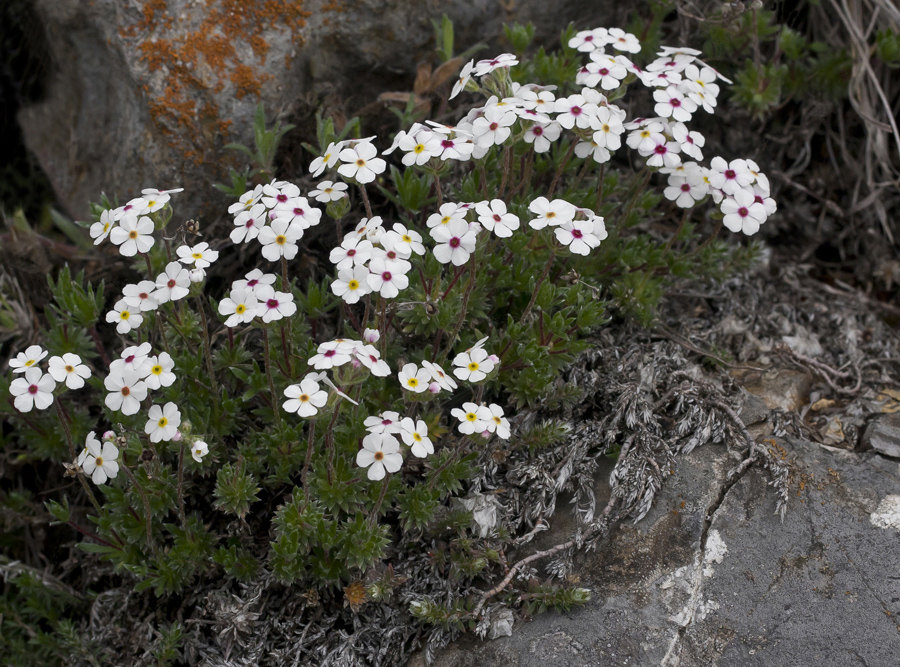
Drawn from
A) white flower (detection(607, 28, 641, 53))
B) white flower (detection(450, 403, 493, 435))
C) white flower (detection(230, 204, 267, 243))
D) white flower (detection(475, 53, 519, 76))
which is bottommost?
white flower (detection(450, 403, 493, 435))

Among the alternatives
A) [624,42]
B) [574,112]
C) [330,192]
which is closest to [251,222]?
[330,192]

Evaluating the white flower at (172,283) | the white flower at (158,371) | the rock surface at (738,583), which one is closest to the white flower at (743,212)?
the rock surface at (738,583)

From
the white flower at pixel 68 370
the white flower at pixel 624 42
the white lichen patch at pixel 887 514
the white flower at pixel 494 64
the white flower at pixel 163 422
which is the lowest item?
the white lichen patch at pixel 887 514

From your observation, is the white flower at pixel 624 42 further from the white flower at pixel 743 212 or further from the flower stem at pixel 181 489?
the flower stem at pixel 181 489

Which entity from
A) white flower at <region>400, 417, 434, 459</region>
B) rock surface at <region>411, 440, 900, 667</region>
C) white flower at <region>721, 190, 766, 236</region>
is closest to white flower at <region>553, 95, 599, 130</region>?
white flower at <region>721, 190, 766, 236</region>

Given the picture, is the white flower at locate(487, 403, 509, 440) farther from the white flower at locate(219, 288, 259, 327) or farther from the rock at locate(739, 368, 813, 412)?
the rock at locate(739, 368, 813, 412)

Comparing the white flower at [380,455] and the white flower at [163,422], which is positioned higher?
the white flower at [163,422]

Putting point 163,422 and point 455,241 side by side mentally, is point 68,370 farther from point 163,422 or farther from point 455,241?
point 455,241

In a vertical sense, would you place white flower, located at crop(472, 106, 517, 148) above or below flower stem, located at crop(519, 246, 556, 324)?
above
